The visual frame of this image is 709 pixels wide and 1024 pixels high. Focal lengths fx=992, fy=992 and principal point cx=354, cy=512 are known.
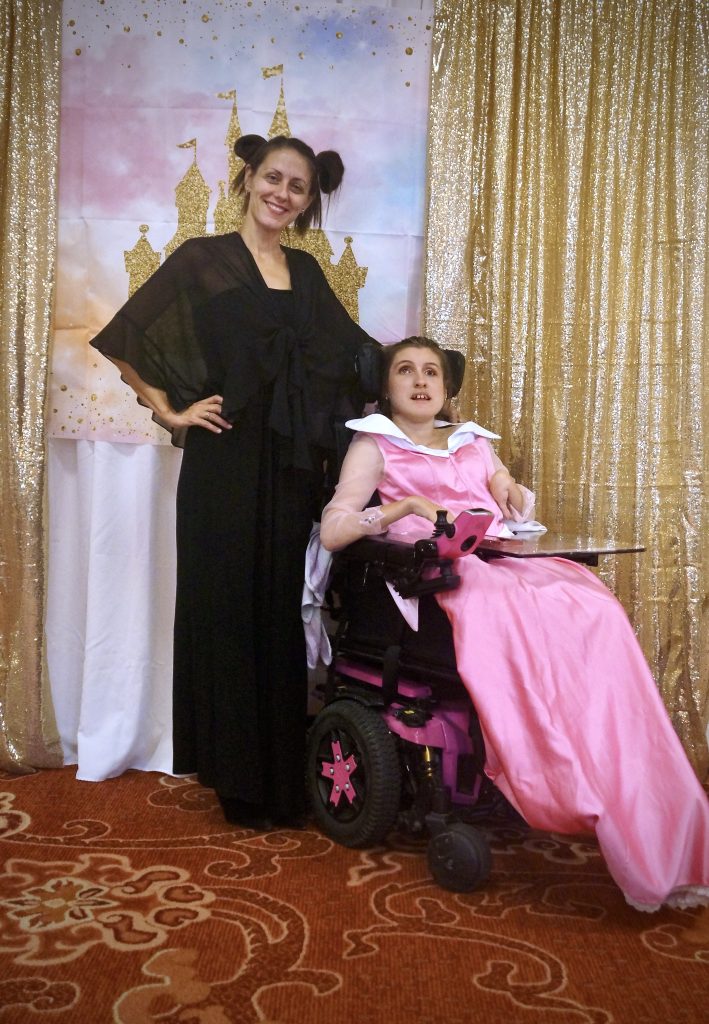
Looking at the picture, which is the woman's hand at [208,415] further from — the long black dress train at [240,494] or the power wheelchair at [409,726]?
the power wheelchair at [409,726]

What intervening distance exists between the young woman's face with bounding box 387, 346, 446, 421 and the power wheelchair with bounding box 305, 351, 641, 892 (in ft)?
1.39

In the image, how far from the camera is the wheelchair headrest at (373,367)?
2.69m

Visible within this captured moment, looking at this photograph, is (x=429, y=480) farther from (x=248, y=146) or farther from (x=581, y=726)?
(x=248, y=146)

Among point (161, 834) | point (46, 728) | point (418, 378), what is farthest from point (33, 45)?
point (161, 834)

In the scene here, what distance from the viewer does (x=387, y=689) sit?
2449mm

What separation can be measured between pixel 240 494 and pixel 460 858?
1.07 m

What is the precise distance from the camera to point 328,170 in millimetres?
2855

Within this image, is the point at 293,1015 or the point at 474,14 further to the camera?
the point at 474,14

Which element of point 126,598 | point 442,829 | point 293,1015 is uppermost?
point 126,598

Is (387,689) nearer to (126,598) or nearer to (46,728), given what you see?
(126,598)

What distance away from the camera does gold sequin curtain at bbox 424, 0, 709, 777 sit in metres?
3.00

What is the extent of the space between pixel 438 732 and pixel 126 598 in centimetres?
119

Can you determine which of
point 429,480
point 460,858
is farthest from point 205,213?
point 460,858

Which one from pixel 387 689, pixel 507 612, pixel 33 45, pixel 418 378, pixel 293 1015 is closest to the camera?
pixel 293 1015
